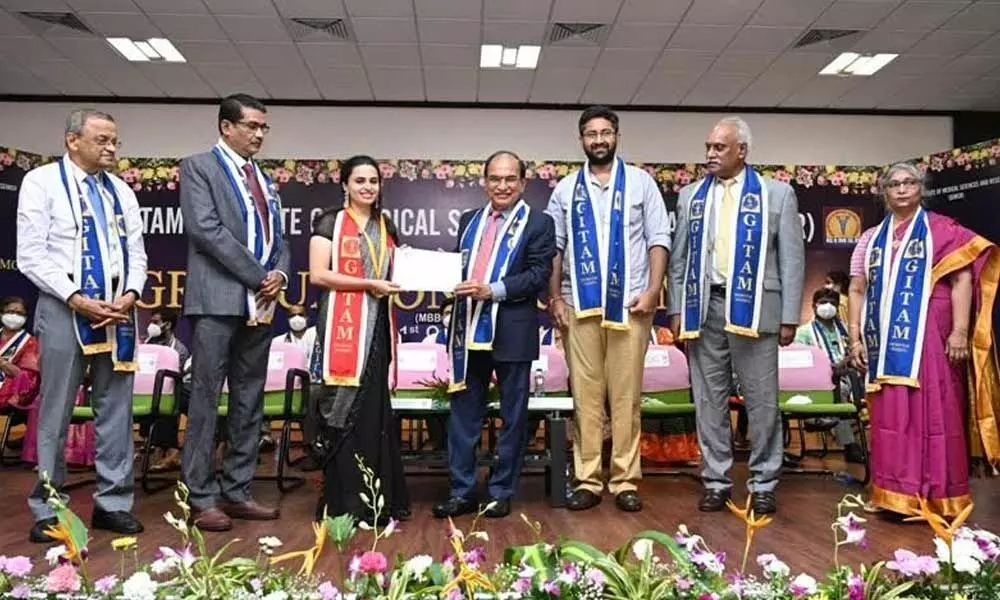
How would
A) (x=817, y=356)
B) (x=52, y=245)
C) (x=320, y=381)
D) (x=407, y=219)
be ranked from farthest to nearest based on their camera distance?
1. (x=407, y=219)
2. (x=817, y=356)
3. (x=320, y=381)
4. (x=52, y=245)

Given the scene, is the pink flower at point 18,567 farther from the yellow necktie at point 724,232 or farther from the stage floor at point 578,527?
the yellow necktie at point 724,232

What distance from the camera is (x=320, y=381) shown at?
9.31 feet

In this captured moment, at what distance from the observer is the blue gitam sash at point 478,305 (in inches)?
118

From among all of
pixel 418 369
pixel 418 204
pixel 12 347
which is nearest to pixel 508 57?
pixel 418 204

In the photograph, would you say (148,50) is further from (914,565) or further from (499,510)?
(914,565)

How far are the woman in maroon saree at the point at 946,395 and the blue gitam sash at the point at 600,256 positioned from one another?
38.7 inches

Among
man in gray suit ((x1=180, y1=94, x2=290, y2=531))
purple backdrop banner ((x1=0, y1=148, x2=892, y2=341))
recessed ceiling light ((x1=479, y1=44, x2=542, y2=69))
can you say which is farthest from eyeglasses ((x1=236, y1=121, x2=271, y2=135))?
purple backdrop banner ((x1=0, y1=148, x2=892, y2=341))

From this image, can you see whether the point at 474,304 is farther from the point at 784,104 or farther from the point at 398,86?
the point at 784,104

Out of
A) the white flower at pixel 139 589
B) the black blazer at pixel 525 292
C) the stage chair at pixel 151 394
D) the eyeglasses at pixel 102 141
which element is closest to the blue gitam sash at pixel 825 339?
the black blazer at pixel 525 292

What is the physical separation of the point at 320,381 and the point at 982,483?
3087 millimetres

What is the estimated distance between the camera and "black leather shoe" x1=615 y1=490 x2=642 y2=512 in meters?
3.11

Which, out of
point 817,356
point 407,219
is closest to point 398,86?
point 407,219

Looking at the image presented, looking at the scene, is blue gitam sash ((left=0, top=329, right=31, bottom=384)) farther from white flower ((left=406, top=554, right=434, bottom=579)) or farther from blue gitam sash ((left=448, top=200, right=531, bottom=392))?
white flower ((left=406, top=554, right=434, bottom=579))

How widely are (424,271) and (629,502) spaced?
3.75 feet
